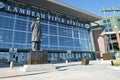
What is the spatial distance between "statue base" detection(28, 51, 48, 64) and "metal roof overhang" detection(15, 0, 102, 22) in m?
30.6

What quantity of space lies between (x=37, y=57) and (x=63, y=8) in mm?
35553

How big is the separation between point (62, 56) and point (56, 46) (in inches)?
201

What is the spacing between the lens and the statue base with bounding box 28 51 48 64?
45.9 feet

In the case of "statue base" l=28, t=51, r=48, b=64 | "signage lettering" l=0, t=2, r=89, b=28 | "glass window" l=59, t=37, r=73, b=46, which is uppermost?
"signage lettering" l=0, t=2, r=89, b=28

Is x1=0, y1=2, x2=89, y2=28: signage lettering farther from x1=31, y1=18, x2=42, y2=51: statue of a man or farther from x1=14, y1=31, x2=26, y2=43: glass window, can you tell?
x1=31, y1=18, x2=42, y2=51: statue of a man

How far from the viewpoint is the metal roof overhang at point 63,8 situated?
4285 cm

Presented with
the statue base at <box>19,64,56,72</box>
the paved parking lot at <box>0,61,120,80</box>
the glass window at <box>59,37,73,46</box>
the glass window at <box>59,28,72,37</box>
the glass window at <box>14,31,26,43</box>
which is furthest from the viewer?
the glass window at <box>59,28,72,37</box>

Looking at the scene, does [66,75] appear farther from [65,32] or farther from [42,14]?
[65,32]

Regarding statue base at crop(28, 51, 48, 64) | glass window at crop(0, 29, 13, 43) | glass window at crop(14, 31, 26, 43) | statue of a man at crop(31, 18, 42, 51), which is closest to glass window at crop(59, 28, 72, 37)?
glass window at crop(14, 31, 26, 43)

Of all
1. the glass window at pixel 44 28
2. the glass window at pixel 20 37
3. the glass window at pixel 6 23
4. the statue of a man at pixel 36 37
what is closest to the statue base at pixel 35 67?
the statue of a man at pixel 36 37

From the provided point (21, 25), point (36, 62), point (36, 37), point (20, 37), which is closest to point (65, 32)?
point (21, 25)

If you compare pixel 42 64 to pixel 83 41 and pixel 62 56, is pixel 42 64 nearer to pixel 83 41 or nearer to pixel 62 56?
pixel 62 56

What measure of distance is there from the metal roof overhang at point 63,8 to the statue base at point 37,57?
30.6 metres

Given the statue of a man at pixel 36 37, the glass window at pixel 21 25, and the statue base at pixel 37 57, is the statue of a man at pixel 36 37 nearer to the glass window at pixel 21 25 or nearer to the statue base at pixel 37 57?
the statue base at pixel 37 57
